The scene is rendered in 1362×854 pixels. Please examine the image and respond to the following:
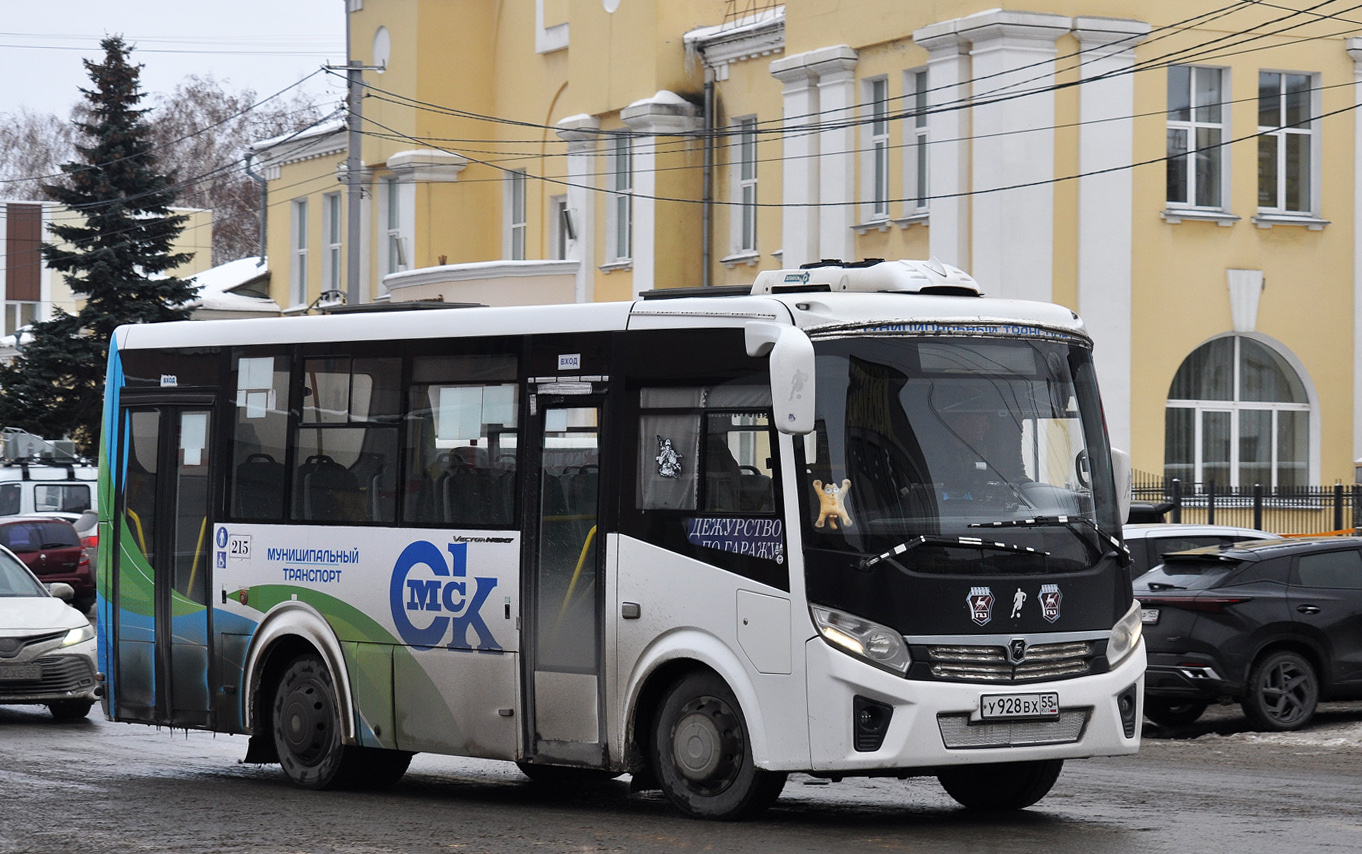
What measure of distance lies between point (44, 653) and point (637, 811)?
8.32 m

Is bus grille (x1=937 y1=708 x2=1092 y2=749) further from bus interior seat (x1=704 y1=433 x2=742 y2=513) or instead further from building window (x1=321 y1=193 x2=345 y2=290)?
building window (x1=321 y1=193 x2=345 y2=290)

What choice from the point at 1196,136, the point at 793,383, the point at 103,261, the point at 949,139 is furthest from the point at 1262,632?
the point at 103,261

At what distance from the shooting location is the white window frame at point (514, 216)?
4112cm

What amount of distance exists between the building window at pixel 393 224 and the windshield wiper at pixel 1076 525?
32811mm

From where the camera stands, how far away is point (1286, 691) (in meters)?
16.5

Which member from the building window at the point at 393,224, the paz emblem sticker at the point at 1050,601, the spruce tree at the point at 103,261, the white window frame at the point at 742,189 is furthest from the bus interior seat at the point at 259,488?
the spruce tree at the point at 103,261

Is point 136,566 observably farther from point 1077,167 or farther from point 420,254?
point 420,254

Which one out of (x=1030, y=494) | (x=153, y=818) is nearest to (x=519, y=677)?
(x=153, y=818)

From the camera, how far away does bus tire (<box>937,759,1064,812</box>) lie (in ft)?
37.1

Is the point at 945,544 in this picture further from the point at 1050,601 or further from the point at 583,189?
the point at 583,189

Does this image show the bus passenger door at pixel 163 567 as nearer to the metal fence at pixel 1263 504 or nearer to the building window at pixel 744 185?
the metal fence at pixel 1263 504

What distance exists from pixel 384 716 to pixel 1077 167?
17805 millimetres

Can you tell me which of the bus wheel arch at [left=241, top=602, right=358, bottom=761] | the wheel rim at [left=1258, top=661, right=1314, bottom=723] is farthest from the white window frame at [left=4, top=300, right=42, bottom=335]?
the bus wheel arch at [left=241, top=602, right=358, bottom=761]

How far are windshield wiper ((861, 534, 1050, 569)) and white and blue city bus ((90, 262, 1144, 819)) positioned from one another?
1cm
